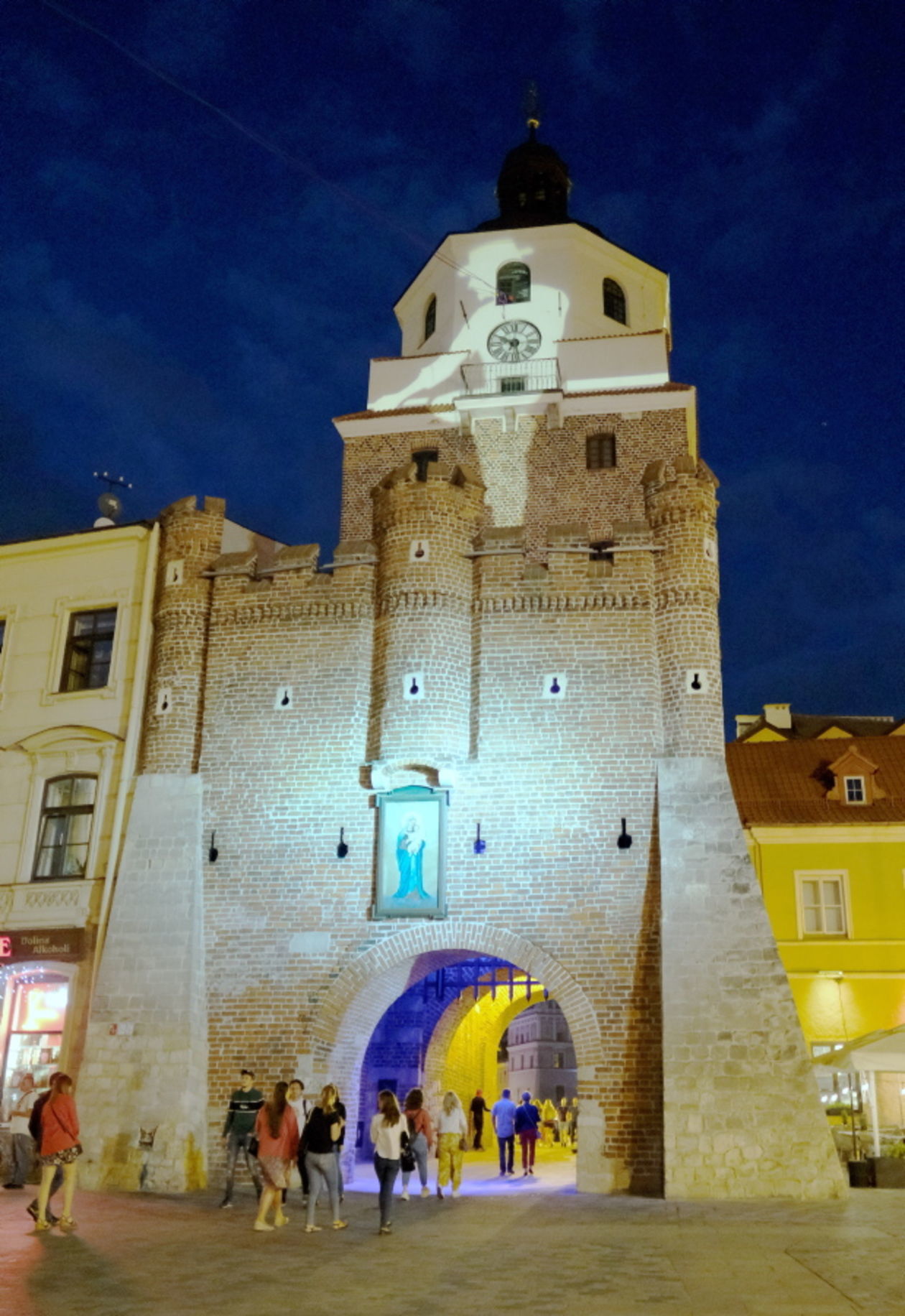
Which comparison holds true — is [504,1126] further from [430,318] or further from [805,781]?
[430,318]

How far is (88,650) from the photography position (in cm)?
1942

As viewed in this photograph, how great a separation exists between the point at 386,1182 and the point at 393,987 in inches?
217

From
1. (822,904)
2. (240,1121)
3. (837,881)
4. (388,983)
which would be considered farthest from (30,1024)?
(837,881)

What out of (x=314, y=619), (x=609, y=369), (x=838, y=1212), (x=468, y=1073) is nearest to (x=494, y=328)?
(x=609, y=369)

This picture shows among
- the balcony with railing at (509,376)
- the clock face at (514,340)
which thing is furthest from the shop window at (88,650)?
the clock face at (514,340)

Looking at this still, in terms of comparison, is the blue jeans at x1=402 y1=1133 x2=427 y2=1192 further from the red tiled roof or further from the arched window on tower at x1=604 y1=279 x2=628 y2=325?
the arched window on tower at x1=604 y1=279 x2=628 y2=325

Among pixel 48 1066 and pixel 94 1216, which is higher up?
pixel 48 1066

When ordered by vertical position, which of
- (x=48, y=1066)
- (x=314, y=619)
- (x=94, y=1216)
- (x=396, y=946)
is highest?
(x=314, y=619)

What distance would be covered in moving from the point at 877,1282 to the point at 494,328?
1998cm

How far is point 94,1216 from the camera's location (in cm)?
1241

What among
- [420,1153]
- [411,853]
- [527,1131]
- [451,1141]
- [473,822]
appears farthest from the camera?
[527,1131]

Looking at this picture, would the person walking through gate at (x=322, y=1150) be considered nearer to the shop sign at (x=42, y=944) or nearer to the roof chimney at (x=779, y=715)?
the shop sign at (x=42, y=944)

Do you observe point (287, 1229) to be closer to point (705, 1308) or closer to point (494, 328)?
point (705, 1308)

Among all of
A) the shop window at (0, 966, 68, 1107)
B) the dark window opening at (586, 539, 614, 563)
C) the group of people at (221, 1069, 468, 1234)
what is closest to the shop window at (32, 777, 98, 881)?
the shop window at (0, 966, 68, 1107)
